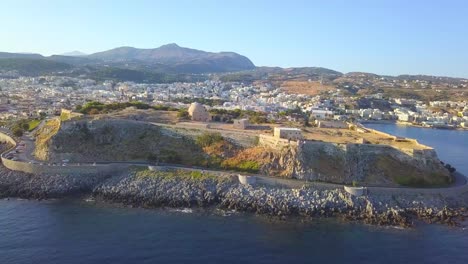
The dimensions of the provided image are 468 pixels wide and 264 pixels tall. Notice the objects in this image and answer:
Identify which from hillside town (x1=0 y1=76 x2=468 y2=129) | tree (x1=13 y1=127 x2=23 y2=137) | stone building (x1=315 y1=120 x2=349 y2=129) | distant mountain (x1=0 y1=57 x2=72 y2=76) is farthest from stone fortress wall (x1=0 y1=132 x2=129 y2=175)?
distant mountain (x1=0 y1=57 x2=72 y2=76)

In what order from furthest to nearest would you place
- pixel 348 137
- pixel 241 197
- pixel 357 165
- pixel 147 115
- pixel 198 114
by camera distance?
pixel 198 114 < pixel 147 115 < pixel 348 137 < pixel 357 165 < pixel 241 197

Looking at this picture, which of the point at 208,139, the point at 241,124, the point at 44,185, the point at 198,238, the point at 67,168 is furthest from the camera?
the point at 241,124

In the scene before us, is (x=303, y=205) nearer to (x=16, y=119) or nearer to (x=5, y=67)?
(x=16, y=119)

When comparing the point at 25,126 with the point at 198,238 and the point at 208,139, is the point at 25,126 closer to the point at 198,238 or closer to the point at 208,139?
the point at 208,139

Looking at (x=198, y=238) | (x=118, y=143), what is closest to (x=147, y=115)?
(x=118, y=143)

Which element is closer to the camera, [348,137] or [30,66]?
[348,137]
